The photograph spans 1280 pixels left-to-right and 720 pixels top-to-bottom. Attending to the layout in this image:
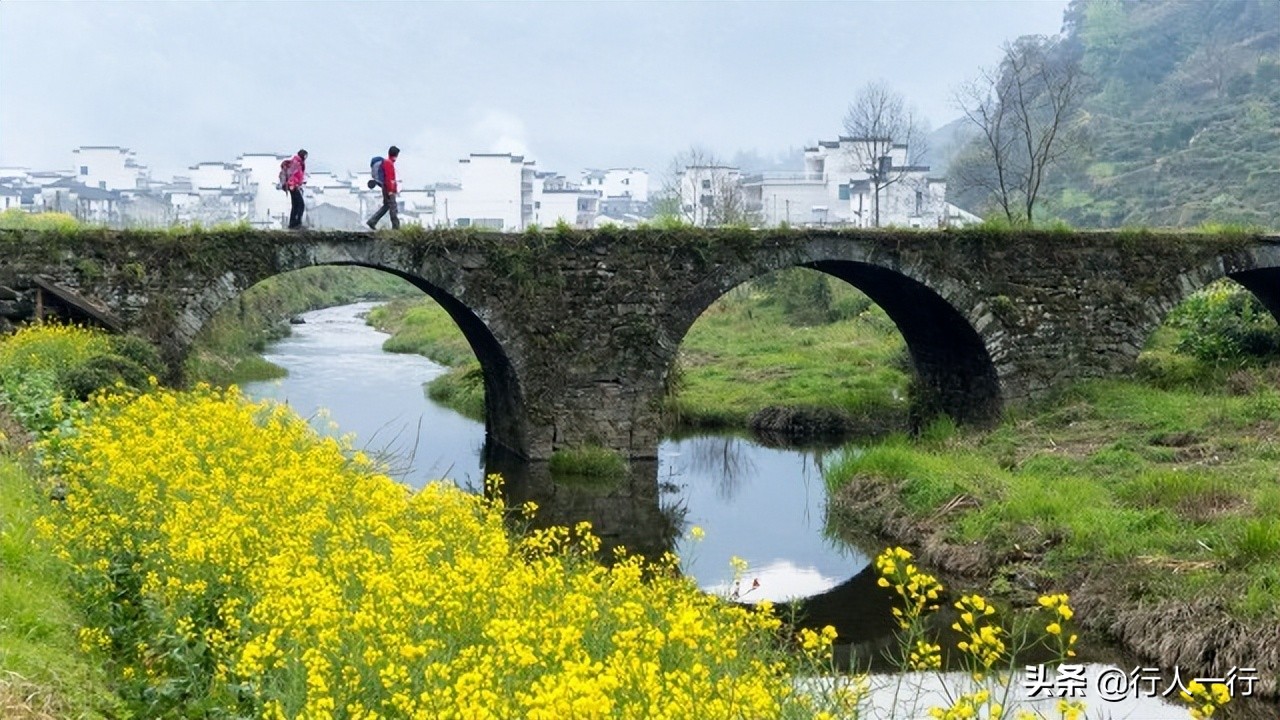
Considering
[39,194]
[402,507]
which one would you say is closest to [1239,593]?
[402,507]

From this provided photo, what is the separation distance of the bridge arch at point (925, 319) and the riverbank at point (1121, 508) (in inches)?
42.9

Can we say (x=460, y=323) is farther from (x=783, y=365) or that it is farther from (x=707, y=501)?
(x=783, y=365)

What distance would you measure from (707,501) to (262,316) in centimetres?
2141

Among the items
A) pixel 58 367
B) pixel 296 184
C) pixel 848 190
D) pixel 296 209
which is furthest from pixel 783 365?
pixel 848 190

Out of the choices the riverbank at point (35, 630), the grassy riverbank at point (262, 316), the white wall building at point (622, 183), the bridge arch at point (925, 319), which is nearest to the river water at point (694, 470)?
A: the grassy riverbank at point (262, 316)

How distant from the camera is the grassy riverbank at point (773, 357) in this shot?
2219cm

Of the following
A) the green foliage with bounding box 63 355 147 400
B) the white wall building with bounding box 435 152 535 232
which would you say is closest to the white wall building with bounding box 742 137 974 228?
the white wall building with bounding box 435 152 535 232

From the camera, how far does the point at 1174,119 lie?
211 feet

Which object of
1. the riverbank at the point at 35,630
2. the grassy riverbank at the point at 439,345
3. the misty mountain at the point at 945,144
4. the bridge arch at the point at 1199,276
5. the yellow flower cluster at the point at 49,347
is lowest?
the grassy riverbank at the point at 439,345

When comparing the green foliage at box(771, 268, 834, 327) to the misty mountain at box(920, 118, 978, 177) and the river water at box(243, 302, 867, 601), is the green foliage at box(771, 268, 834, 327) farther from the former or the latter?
the misty mountain at box(920, 118, 978, 177)

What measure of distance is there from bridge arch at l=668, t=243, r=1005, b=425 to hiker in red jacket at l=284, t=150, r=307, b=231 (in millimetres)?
5004

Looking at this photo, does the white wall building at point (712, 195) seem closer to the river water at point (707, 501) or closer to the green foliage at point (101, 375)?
the river water at point (707, 501)

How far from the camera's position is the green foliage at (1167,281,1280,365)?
20219 millimetres

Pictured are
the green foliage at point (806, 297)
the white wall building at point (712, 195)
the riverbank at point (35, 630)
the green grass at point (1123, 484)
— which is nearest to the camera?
the riverbank at point (35, 630)
